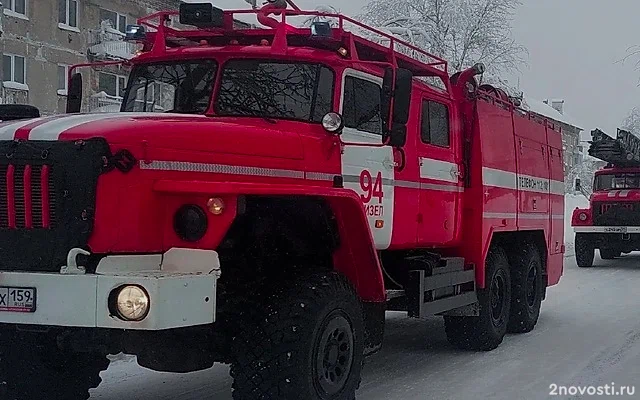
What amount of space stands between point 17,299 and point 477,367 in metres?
4.40

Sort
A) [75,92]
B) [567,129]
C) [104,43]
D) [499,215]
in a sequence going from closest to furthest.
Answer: [75,92]
[499,215]
[104,43]
[567,129]

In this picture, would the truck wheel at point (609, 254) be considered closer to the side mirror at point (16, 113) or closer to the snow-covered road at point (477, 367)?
the snow-covered road at point (477, 367)

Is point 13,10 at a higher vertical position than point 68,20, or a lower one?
lower

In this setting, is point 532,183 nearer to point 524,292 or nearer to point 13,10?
point 524,292

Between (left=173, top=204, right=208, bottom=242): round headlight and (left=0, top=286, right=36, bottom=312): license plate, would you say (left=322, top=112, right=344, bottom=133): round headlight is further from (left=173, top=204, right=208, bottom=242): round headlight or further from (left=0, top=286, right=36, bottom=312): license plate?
(left=0, top=286, right=36, bottom=312): license plate

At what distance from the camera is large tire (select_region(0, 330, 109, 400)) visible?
521cm

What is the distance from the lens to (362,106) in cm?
625

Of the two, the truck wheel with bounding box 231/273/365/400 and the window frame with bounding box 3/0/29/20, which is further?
the window frame with bounding box 3/0/29/20

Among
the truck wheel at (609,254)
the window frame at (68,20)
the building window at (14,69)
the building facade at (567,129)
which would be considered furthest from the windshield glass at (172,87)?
the building facade at (567,129)

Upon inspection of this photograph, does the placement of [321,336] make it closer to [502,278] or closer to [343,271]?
[343,271]

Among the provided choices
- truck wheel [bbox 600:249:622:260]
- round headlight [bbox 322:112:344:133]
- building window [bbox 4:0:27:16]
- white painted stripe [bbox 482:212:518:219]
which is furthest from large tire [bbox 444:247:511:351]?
building window [bbox 4:0:27:16]

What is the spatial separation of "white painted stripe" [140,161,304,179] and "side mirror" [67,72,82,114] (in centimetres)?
239

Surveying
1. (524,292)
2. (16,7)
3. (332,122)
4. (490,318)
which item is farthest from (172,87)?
(16,7)

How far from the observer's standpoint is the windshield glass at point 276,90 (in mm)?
5809
